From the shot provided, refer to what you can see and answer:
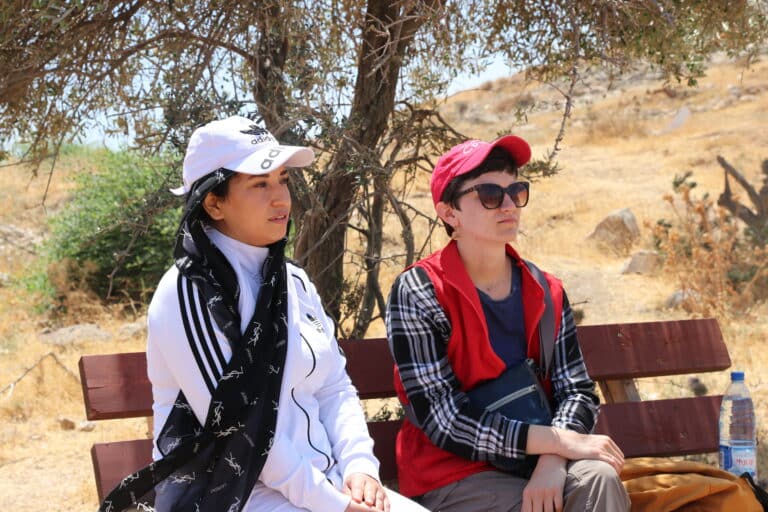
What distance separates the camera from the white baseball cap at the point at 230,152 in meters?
2.70

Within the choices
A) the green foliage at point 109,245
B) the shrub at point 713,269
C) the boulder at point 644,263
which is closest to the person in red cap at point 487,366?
the shrub at point 713,269

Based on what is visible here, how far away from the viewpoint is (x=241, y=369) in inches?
102

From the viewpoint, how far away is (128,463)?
3.30 meters

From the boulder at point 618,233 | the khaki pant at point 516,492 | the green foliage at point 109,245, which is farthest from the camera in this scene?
the boulder at point 618,233

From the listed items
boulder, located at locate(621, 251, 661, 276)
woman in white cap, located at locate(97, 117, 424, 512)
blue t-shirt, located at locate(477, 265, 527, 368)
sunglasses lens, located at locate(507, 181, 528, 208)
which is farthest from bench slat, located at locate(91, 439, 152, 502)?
boulder, located at locate(621, 251, 661, 276)

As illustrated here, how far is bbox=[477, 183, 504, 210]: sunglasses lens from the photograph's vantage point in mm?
3145

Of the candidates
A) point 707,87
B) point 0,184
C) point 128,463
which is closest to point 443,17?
point 128,463

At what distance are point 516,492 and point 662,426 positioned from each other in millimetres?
1339

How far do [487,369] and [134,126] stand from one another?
2.76 m

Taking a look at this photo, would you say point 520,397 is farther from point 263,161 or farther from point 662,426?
point 662,426

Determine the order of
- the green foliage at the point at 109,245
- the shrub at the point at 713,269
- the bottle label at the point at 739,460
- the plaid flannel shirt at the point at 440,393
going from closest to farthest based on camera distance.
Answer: the plaid flannel shirt at the point at 440,393 → the bottle label at the point at 739,460 → the shrub at the point at 713,269 → the green foliage at the point at 109,245

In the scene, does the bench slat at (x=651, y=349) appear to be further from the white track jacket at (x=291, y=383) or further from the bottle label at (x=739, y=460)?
the white track jacket at (x=291, y=383)

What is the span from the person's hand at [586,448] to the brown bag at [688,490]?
0.22 meters

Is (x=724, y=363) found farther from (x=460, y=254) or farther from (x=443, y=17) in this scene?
(x=443, y=17)
